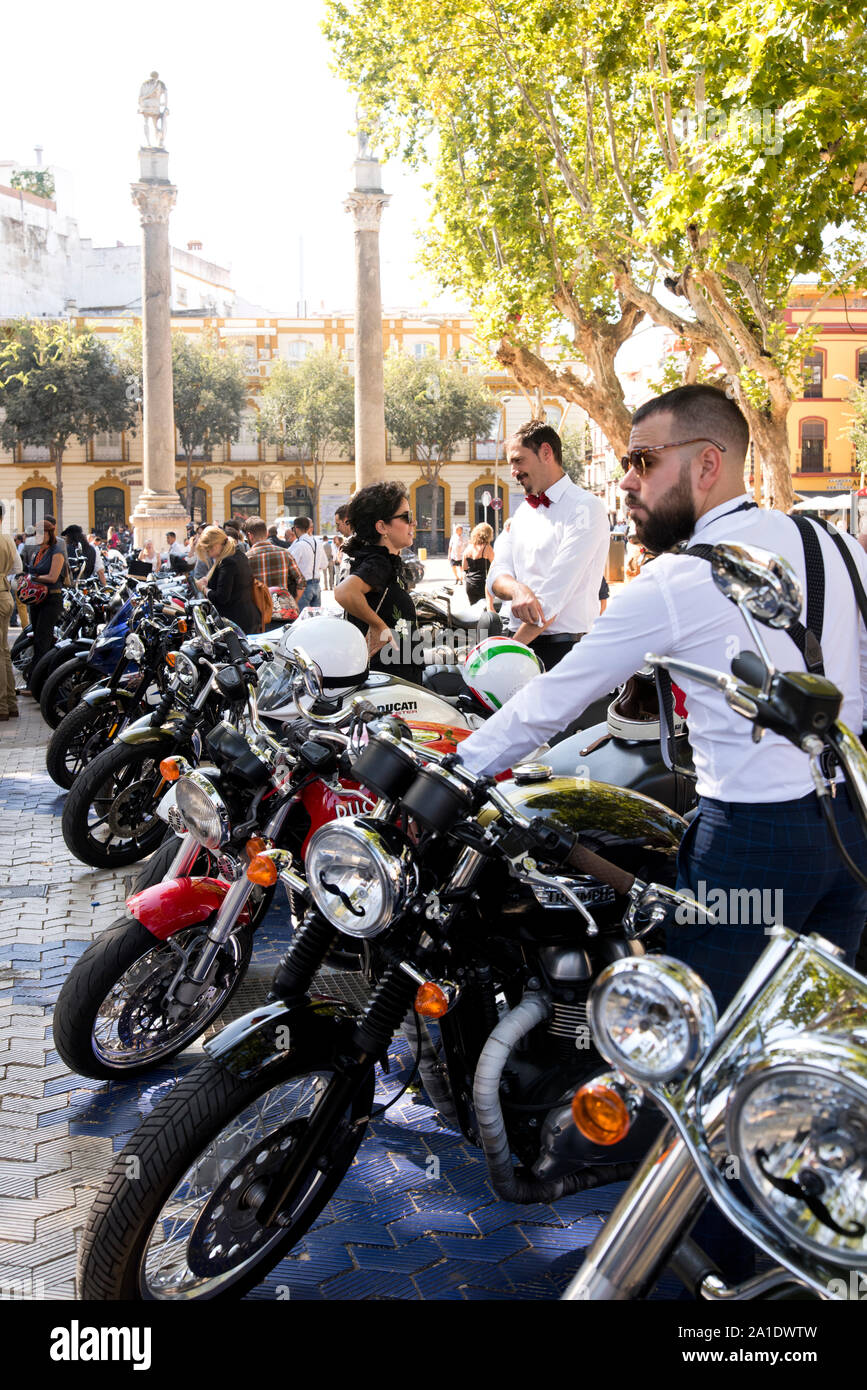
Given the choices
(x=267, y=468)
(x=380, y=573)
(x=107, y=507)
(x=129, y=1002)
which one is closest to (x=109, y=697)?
(x=380, y=573)

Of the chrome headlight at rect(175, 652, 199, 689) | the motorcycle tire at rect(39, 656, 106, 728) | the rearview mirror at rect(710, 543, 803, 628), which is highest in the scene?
the rearview mirror at rect(710, 543, 803, 628)

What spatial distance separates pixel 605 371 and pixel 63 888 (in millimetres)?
12169

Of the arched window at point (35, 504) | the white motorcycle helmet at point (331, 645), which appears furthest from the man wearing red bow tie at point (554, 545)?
the arched window at point (35, 504)

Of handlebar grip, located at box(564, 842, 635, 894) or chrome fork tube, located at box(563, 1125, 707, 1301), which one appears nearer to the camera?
chrome fork tube, located at box(563, 1125, 707, 1301)

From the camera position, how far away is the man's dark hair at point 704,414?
2338 millimetres

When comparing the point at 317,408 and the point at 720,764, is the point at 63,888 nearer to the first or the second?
the point at 720,764

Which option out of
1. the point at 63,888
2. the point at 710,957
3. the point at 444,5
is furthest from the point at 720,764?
the point at 444,5

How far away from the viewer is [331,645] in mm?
3814

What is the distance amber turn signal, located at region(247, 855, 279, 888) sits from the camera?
273 centimetres

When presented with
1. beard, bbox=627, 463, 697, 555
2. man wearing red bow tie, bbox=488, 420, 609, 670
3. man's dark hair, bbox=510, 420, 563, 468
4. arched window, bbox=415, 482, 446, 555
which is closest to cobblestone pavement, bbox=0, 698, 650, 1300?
beard, bbox=627, 463, 697, 555

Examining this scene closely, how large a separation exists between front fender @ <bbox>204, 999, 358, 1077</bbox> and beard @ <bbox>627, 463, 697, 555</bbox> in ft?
3.75

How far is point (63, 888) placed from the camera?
5840 mm

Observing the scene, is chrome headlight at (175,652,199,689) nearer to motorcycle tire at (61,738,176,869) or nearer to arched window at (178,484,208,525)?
motorcycle tire at (61,738,176,869)

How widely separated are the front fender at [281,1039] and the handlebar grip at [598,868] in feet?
1.83
